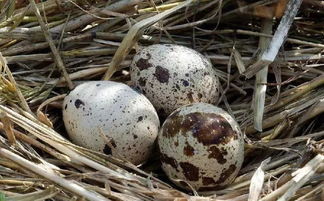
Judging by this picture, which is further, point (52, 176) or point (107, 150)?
point (107, 150)

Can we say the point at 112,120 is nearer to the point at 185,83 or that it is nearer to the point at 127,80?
the point at 185,83

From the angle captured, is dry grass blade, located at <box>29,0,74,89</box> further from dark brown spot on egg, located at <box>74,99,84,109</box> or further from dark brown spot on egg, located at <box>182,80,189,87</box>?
dark brown spot on egg, located at <box>182,80,189,87</box>

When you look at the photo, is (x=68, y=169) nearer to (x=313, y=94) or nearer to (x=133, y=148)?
(x=133, y=148)

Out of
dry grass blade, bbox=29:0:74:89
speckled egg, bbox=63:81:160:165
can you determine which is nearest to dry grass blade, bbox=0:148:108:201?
speckled egg, bbox=63:81:160:165

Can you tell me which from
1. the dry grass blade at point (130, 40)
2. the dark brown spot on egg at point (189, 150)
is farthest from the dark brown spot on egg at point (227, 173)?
the dry grass blade at point (130, 40)

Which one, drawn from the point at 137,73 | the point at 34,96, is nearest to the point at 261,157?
the point at 137,73

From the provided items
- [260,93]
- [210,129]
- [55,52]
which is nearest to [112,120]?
[210,129]
